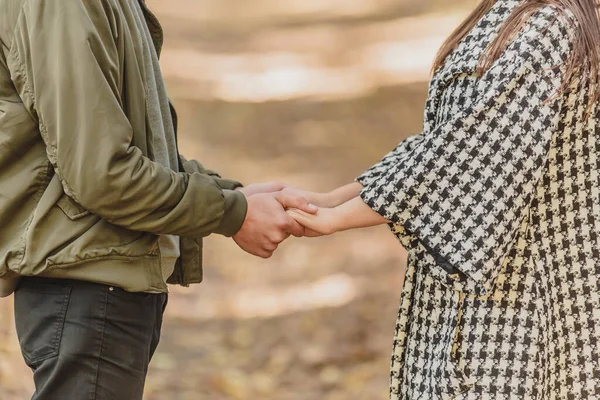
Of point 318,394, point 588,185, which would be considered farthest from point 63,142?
point 318,394

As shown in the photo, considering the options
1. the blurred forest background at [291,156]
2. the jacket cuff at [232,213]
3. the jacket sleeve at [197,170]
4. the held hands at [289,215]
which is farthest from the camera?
the blurred forest background at [291,156]

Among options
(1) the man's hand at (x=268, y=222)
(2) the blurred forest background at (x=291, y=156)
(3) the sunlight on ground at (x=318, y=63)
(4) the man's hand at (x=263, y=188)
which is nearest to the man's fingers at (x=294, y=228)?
(1) the man's hand at (x=268, y=222)

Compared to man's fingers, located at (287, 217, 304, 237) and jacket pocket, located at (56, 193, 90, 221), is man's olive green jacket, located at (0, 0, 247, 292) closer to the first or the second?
jacket pocket, located at (56, 193, 90, 221)

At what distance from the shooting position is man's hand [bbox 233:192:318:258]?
1.93 metres

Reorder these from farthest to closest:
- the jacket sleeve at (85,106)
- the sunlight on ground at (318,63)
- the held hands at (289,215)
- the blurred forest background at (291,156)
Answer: the sunlight on ground at (318,63) → the blurred forest background at (291,156) → the held hands at (289,215) → the jacket sleeve at (85,106)

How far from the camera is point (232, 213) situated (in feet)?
5.76

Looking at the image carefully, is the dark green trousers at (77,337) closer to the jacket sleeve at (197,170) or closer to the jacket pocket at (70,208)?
the jacket pocket at (70,208)

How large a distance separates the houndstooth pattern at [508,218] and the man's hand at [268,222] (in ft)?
1.13

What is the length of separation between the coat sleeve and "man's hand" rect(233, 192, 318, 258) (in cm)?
41

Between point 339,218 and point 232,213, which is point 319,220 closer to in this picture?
point 339,218

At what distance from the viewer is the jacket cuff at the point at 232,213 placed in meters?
1.75

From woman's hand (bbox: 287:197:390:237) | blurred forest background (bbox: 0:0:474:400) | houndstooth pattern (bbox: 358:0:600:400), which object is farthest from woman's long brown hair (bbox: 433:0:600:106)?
blurred forest background (bbox: 0:0:474:400)

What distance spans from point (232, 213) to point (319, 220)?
0.28 m

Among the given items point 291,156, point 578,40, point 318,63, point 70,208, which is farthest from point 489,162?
point 318,63
